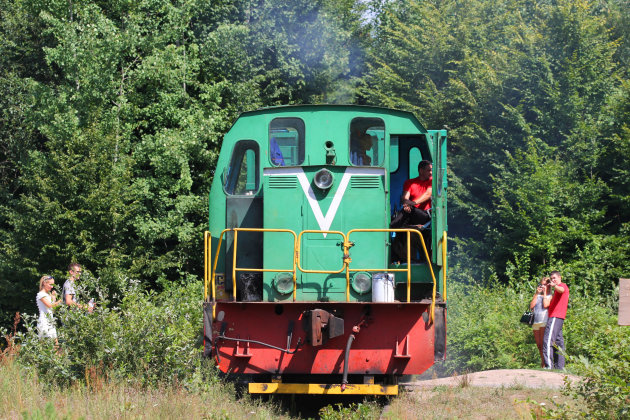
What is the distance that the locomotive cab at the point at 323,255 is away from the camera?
7625 millimetres

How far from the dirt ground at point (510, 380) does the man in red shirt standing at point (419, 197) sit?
2074 mm

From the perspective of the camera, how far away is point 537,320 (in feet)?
36.7

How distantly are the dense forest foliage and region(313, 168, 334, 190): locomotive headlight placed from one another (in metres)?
8.97

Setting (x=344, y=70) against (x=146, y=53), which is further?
(x=344, y=70)

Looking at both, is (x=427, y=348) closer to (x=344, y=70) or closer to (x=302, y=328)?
(x=302, y=328)

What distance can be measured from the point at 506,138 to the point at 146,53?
419 inches

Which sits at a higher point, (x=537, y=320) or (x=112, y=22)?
(x=112, y=22)

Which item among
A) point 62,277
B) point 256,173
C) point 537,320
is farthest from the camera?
point 62,277

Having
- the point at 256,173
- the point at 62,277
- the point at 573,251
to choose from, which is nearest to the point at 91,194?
the point at 62,277

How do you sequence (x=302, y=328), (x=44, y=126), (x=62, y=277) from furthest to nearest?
(x=44, y=126), (x=62, y=277), (x=302, y=328)

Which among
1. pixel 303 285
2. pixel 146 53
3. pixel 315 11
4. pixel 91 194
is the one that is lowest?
pixel 303 285

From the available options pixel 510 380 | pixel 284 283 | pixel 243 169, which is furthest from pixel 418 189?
pixel 510 380

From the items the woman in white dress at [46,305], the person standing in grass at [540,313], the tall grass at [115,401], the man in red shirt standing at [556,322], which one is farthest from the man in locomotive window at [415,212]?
the woman in white dress at [46,305]

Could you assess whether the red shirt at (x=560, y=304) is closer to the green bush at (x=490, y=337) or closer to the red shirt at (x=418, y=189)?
the green bush at (x=490, y=337)
